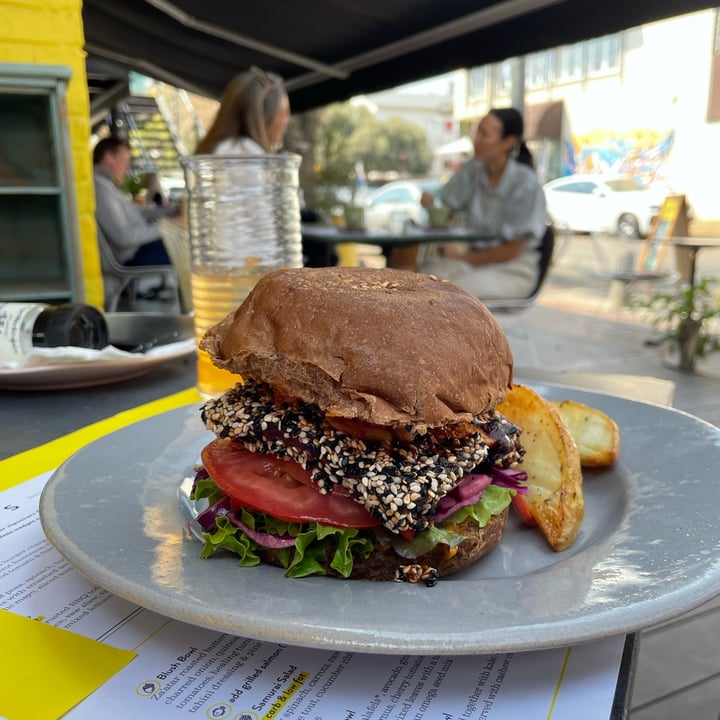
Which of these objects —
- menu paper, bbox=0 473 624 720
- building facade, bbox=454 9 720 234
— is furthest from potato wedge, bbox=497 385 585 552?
building facade, bbox=454 9 720 234

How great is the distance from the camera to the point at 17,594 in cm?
82

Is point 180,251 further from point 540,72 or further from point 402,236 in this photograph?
point 540,72

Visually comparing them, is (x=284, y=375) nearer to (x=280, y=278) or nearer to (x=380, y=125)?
(x=280, y=278)

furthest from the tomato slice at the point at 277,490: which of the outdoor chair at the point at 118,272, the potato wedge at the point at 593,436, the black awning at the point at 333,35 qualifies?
the outdoor chair at the point at 118,272

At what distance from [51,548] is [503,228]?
494 centimetres

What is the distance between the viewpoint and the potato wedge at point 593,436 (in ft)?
4.01

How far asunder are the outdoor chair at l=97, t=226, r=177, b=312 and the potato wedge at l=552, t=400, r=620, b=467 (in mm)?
5233

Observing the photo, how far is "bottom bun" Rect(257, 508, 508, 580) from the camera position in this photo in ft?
2.80

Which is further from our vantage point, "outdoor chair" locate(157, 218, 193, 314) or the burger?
"outdoor chair" locate(157, 218, 193, 314)

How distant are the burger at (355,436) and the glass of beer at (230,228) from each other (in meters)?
0.56

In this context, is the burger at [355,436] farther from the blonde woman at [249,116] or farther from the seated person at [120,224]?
the seated person at [120,224]

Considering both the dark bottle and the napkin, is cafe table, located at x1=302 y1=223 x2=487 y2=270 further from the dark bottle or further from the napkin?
the napkin

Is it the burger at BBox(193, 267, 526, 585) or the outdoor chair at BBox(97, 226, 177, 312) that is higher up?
the burger at BBox(193, 267, 526, 585)

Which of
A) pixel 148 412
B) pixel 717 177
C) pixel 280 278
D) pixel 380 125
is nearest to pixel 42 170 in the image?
pixel 148 412
